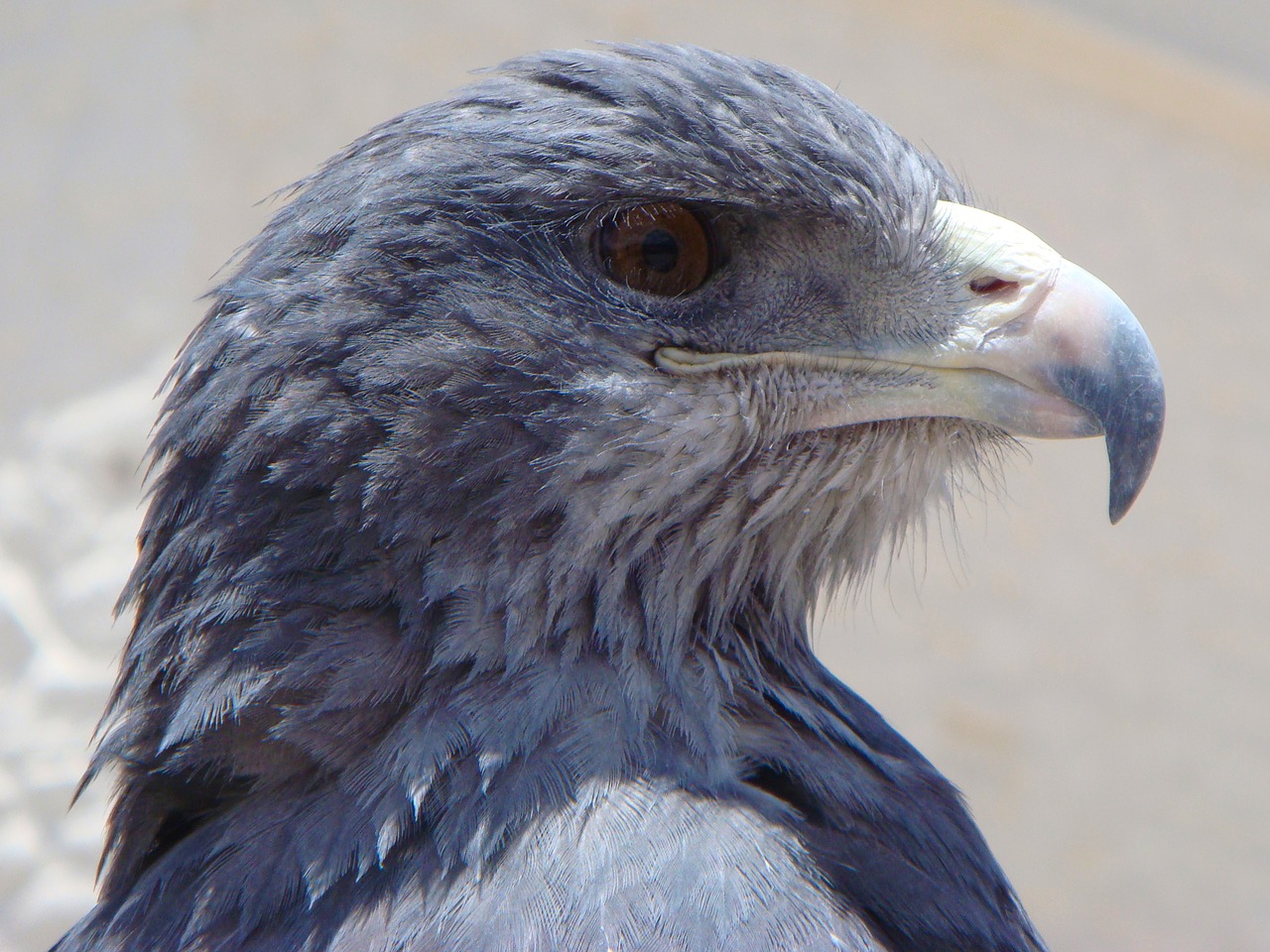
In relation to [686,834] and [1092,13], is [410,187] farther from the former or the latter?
[1092,13]

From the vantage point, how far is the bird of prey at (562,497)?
1657 millimetres

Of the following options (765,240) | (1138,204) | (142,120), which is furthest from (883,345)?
(1138,204)

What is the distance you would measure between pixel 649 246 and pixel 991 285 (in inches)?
19.2

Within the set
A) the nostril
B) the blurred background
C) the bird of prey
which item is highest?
the nostril

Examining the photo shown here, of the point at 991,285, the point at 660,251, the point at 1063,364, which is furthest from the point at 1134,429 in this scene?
the point at 660,251

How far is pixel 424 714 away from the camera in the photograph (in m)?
1.71

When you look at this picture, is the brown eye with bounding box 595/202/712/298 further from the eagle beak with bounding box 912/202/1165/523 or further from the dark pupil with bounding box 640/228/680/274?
the eagle beak with bounding box 912/202/1165/523

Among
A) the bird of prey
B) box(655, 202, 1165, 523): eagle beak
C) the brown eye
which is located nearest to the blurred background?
the bird of prey

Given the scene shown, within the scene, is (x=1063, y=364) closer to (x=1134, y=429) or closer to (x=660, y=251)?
(x=1134, y=429)

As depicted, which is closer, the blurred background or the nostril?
the nostril

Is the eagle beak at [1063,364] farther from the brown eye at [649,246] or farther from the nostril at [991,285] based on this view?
the brown eye at [649,246]

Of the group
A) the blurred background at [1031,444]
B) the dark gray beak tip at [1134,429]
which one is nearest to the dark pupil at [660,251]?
the dark gray beak tip at [1134,429]

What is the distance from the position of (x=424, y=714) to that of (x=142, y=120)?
187 inches

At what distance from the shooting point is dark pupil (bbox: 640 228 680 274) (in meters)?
1.85
